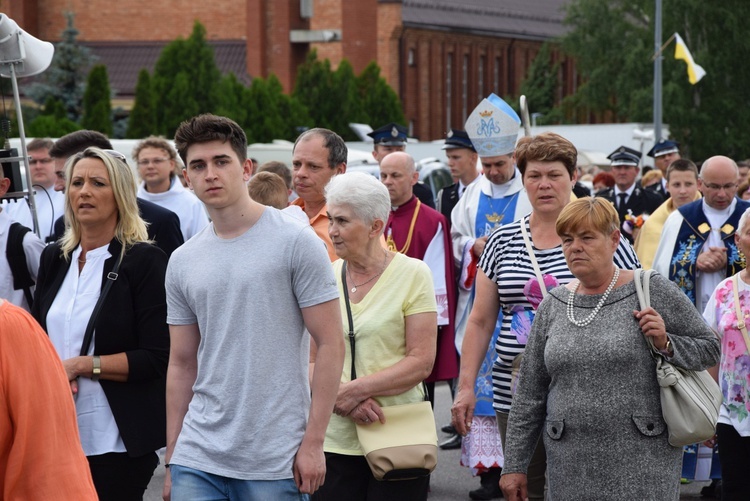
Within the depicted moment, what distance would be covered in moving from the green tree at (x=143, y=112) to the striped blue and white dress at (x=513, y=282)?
126 ft

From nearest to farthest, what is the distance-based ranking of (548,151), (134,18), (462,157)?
(548,151) → (462,157) → (134,18)

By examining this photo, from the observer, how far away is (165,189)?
990 cm

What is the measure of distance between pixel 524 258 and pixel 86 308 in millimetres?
1873

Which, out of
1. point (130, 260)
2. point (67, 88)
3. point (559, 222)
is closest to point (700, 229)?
point (559, 222)

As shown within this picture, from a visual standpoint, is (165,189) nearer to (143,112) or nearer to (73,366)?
(73,366)

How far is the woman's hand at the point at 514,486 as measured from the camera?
5.05 m

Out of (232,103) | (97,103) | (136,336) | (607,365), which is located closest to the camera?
(607,365)

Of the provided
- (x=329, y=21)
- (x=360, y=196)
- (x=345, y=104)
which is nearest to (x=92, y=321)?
(x=360, y=196)

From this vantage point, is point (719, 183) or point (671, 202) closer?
point (719, 183)

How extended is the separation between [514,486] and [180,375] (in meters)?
1.36

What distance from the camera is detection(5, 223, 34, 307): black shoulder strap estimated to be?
6254 mm

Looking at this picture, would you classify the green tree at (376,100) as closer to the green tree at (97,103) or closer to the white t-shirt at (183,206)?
the green tree at (97,103)

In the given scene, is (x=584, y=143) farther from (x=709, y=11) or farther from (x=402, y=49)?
(x=402, y=49)

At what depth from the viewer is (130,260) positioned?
5.29 meters
